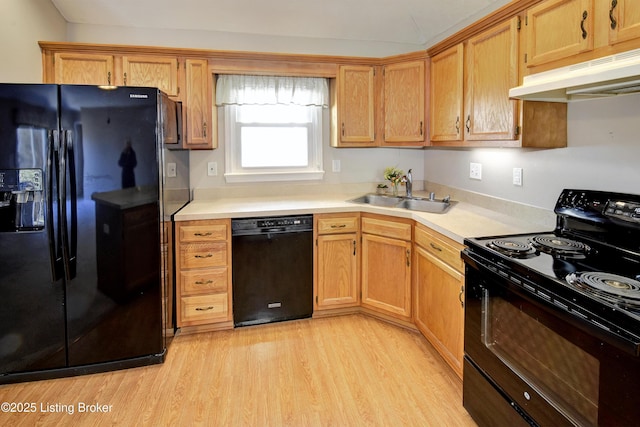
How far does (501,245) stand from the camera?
1752mm

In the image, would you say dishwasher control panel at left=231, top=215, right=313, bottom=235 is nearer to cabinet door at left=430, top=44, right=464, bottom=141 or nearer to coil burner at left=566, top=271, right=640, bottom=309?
cabinet door at left=430, top=44, right=464, bottom=141

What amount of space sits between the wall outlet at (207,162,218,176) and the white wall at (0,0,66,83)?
1.32 m

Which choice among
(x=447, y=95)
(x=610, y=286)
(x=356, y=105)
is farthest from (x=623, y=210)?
(x=356, y=105)

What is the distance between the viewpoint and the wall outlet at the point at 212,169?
3.39m

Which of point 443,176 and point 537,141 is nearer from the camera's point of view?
point 537,141

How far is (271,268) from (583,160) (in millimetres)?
2074

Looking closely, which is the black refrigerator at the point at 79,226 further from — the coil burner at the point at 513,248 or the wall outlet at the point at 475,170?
the wall outlet at the point at 475,170

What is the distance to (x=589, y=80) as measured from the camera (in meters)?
1.44

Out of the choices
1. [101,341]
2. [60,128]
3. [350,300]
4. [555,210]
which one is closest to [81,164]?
[60,128]

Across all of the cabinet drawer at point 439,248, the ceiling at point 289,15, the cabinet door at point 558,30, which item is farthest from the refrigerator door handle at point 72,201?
the cabinet door at point 558,30

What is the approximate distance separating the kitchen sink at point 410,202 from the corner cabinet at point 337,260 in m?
0.34

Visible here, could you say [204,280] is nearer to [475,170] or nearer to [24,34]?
[24,34]

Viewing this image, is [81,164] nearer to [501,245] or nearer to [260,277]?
[260,277]

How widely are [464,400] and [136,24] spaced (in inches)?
138
